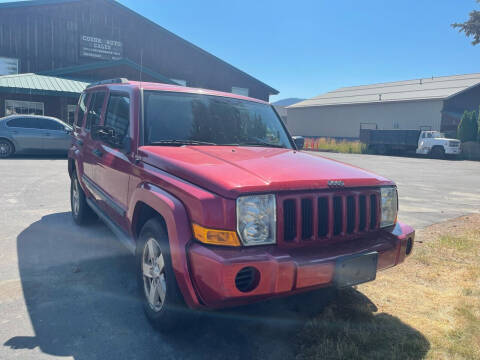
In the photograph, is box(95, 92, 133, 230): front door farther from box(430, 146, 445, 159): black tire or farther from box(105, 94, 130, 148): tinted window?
box(430, 146, 445, 159): black tire

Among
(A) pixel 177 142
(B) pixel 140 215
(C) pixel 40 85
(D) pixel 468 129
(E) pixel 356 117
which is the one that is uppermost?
(E) pixel 356 117

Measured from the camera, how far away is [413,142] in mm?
27844

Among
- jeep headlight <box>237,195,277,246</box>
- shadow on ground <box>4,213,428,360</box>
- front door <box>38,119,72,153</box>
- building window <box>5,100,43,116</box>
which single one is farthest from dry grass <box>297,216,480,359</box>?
building window <box>5,100,43,116</box>

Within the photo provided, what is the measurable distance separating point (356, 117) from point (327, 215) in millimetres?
41705

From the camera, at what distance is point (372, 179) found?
2.80m

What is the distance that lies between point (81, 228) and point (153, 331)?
3.08 meters

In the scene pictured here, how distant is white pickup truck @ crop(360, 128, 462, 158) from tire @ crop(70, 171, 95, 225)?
2661 centimetres

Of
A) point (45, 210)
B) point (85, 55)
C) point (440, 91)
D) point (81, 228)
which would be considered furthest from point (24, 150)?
point (440, 91)

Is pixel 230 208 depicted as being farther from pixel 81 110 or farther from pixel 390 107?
pixel 390 107

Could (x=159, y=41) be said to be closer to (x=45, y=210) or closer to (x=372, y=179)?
(x=45, y=210)

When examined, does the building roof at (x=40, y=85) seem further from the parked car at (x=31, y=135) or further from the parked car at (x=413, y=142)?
the parked car at (x=413, y=142)

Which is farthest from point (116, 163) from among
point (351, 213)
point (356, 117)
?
point (356, 117)

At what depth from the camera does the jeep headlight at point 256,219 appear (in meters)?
2.20

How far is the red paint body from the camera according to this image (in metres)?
2.14
